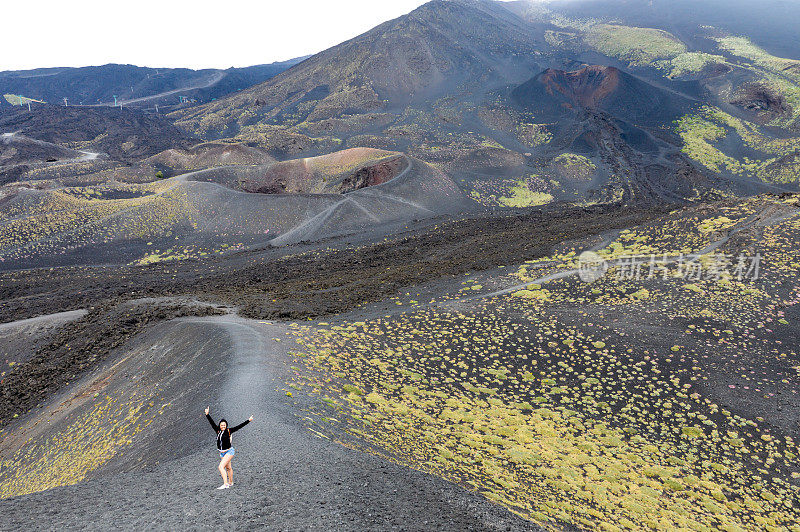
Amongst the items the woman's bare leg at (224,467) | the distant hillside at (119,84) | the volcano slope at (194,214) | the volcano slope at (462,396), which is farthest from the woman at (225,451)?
the distant hillside at (119,84)

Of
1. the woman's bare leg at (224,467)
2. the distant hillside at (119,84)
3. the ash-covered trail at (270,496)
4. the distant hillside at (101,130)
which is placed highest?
the distant hillside at (119,84)

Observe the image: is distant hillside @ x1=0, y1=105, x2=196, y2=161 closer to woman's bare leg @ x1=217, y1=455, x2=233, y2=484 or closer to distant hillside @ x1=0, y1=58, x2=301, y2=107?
distant hillside @ x1=0, y1=58, x2=301, y2=107

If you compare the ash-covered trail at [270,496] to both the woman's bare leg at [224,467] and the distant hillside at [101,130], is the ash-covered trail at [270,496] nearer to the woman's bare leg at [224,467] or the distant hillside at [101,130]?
the woman's bare leg at [224,467]

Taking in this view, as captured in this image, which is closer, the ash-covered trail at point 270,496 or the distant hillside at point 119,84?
the ash-covered trail at point 270,496

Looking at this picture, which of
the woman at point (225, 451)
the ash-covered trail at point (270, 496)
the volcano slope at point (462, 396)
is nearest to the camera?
the ash-covered trail at point (270, 496)

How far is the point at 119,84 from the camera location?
17700 centimetres

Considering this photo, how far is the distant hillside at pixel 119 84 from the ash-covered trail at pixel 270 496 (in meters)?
179

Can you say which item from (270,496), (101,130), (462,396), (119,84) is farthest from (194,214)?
(119,84)

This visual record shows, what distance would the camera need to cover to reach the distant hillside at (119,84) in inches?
6447

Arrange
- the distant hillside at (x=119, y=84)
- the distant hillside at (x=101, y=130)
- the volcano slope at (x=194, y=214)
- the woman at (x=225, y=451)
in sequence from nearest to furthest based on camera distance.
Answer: the woman at (x=225, y=451) → the volcano slope at (x=194, y=214) → the distant hillside at (x=101, y=130) → the distant hillside at (x=119, y=84)

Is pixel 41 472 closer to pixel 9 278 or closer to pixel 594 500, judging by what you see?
pixel 594 500

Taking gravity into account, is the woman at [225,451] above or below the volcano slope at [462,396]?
above

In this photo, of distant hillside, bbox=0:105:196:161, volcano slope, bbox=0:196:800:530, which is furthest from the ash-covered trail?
distant hillside, bbox=0:105:196:161

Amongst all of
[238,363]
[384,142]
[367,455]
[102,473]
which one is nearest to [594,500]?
[367,455]
